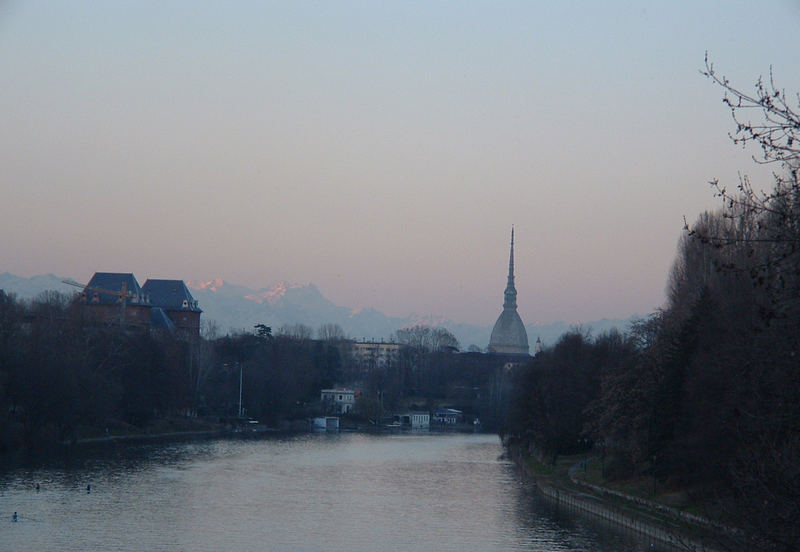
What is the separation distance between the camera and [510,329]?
15412 centimetres

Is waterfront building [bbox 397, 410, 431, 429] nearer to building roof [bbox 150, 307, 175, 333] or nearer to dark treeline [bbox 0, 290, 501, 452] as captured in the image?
→ dark treeline [bbox 0, 290, 501, 452]

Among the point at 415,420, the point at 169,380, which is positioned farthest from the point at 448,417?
the point at 169,380

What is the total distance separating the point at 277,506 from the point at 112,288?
58.2 meters

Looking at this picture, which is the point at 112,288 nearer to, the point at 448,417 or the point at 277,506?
the point at 448,417

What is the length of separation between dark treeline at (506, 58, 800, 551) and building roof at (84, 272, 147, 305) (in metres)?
43.7

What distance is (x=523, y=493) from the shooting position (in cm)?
3294

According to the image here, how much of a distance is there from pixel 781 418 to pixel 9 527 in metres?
18.8

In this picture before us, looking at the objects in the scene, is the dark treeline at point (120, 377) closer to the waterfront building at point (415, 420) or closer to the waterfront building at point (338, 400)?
the waterfront building at point (338, 400)

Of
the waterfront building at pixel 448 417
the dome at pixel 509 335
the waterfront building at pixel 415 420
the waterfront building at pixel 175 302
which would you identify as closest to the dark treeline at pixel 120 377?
the waterfront building at pixel 175 302

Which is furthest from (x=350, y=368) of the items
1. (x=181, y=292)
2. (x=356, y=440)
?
(x=356, y=440)

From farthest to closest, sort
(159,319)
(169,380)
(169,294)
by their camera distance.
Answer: (169,294)
(159,319)
(169,380)

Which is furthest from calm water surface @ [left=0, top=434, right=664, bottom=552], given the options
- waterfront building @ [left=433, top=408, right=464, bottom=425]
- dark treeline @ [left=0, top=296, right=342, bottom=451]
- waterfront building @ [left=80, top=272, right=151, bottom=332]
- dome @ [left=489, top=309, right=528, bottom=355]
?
dome @ [left=489, top=309, right=528, bottom=355]

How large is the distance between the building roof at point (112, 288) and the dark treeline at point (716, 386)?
43710 mm

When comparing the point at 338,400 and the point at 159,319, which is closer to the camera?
the point at 159,319
